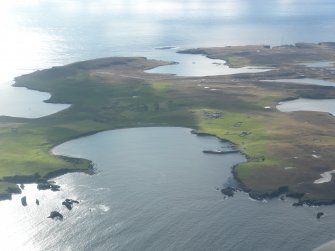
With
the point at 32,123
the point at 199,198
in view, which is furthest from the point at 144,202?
the point at 32,123

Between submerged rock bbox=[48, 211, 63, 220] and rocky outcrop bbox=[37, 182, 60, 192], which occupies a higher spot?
rocky outcrop bbox=[37, 182, 60, 192]

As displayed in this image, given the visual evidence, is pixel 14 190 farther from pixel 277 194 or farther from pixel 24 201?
pixel 277 194

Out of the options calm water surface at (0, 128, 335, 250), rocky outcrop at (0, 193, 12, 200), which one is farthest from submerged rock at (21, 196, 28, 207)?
rocky outcrop at (0, 193, 12, 200)

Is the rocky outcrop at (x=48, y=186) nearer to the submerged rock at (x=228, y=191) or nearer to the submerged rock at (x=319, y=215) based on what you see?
the submerged rock at (x=228, y=191)

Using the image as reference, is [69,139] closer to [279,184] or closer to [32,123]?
[32,123]

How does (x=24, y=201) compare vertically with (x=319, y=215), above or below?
above

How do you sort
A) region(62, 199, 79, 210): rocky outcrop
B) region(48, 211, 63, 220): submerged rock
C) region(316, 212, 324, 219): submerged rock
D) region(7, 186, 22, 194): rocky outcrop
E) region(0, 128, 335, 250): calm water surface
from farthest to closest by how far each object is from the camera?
region(7, 186, 22, 194): rocky outcrop → region(62, 199, 79, 210): rocky outcrop → region(48, 211, 63, 220): submerged rock → region(316, 212, 324, 219): submerged rock → region(0, 128, 335, 250): calm water surface

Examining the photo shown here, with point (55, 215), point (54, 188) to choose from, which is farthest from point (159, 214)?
point (54, 188)

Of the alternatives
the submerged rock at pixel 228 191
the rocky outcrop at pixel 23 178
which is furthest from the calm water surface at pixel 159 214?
the rocky outcrop at pixel 23 178

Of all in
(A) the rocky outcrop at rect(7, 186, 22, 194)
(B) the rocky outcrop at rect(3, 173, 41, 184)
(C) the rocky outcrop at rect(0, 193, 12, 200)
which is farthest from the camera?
(B) the rocky outcrop at rect(3, 173, 41, 184)

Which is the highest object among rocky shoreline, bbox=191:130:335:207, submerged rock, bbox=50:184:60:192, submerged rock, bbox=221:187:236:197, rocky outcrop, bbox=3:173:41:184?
rocky outcrop, bbox=3:173:41:184

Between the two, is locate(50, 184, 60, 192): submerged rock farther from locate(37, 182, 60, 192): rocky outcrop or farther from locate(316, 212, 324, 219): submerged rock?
locate(316, 212, 324, 219): submerged rock
